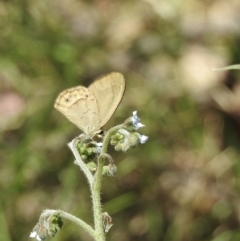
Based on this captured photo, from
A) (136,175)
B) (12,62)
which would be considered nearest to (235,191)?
(136,175)

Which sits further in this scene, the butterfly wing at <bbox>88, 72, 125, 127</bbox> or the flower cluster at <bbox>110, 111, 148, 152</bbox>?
the butterfly wing at <bbox>88, 72, 125, 127</bbox>

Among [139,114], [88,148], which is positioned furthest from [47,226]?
[139,114]

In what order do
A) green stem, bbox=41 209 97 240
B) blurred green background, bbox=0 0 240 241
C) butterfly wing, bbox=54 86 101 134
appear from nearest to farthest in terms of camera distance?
green stem, bbox=41 209 97 240
butterfly wing, bbox=54 86 101 134
blurred green background, bbox=0 0 240 241

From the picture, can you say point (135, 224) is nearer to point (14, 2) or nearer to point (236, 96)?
point (236, 96)

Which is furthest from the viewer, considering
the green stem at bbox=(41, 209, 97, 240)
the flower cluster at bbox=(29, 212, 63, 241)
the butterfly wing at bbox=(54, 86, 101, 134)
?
the butterfly wing at bbox=(54, 86, 101, 134)

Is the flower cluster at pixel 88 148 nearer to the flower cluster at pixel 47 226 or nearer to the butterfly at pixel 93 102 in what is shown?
the butterfly at pixel 93 102

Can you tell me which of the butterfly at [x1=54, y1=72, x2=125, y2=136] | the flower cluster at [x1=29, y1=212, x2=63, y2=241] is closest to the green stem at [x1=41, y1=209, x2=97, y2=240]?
the flower cluster at [x1=29, y1=212, x2=63, y2=241]

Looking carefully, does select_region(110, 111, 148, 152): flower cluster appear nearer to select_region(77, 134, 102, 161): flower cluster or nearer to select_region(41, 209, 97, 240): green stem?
select_region(77, 134, 102, 161): flower cluster

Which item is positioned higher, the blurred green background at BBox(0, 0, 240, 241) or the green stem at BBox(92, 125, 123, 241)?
the green stem at BBox(92, 125, 123, 241)
